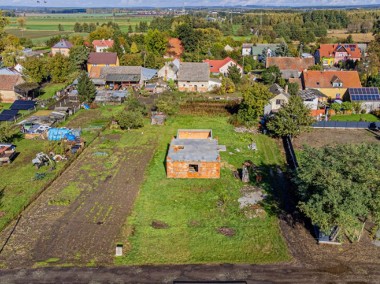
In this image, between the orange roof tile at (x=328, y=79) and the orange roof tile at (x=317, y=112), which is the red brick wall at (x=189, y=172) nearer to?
the orange roof tile at (x=317, y=112)

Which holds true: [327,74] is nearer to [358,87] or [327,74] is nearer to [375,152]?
[358,87]

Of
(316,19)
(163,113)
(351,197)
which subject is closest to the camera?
(351,197)

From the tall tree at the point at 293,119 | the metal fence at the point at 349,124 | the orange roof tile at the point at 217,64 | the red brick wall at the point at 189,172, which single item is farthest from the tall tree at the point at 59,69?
the metal fence at the point at 349,124

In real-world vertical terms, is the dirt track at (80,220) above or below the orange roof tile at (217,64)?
below

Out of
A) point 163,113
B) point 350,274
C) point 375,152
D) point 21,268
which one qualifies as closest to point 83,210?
point 21,268

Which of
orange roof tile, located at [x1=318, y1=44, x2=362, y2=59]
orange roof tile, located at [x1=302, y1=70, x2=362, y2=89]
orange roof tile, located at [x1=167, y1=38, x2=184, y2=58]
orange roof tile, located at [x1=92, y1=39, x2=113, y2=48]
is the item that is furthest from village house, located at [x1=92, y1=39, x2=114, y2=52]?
orange roof tile, located at [x1=302, y1=70, x2=362, y2=89]

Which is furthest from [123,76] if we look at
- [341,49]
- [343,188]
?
[343,188]
